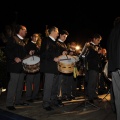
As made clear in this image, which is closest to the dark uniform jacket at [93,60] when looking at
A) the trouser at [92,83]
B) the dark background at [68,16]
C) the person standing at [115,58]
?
the trouser at [92,83]

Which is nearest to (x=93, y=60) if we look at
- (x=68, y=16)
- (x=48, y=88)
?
(x=48, y=88)

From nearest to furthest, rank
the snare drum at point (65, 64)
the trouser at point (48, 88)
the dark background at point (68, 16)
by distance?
1. the snare drum at point (65, 64)
2. the trouser at point (48, 88)
3. the dark background at point (68, 16)

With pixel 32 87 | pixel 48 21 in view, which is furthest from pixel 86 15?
pixel 32 87

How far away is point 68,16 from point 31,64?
47.5ft

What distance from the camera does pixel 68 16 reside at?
64.2ft

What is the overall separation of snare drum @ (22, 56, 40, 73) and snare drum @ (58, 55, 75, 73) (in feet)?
2.33

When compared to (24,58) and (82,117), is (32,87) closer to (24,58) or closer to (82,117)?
(24,58)

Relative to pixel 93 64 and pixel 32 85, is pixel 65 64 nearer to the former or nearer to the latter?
pixel 93 64

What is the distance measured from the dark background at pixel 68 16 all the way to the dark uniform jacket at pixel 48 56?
12550 millimetres

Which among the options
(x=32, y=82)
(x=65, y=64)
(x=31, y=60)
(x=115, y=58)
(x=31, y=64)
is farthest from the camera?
(x=32, y=82)

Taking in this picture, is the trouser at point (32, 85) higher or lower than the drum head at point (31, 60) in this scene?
lower

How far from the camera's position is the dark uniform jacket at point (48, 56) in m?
5.70

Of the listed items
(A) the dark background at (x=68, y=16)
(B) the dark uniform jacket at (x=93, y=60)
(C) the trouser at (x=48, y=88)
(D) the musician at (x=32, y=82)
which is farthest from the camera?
(A) the dark background at (x=68, y=16)

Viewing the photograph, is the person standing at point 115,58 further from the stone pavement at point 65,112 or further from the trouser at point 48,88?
the trouser at point 48,88
